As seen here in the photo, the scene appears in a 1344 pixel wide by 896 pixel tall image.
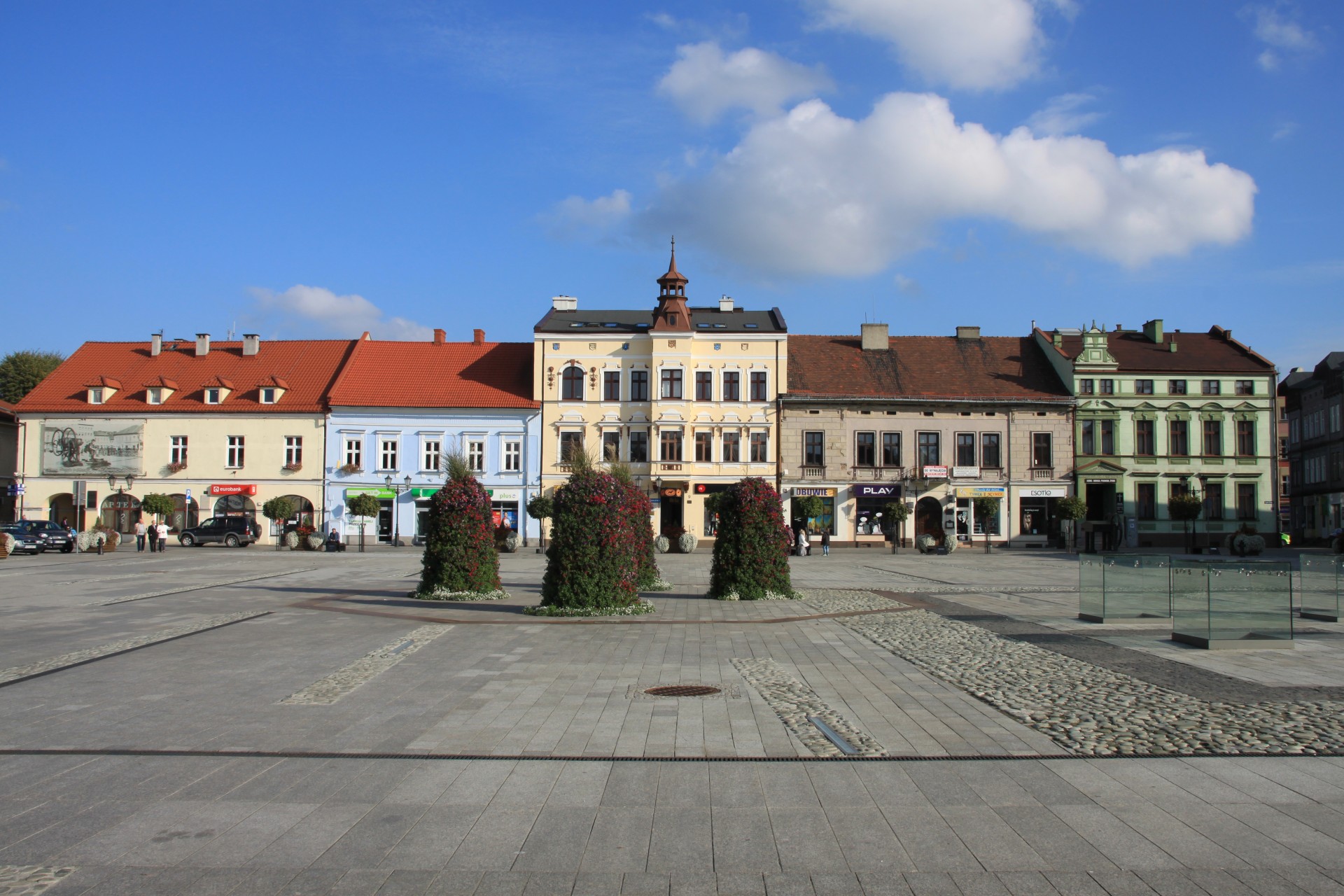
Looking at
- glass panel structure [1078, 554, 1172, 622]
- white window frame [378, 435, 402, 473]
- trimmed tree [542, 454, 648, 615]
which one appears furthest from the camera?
white window frame [378, 435, 402, 473]

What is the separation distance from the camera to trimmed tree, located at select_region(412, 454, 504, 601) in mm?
20094

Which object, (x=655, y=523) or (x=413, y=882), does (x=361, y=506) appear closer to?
(x=655, y=523)

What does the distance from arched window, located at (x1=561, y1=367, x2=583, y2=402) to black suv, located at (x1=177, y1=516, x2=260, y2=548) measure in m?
17.3

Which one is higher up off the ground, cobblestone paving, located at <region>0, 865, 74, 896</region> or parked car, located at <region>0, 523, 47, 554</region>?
parked car, located at <region>0, 523, 47, 554</region>

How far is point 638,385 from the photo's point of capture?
53.6 metres

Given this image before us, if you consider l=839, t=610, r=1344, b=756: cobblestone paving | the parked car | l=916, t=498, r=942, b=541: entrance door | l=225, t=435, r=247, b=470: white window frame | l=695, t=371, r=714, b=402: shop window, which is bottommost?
A: l=839, t=610, r=1344, b=756: cobblestone paving

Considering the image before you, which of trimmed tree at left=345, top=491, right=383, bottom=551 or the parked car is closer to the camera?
the parked car

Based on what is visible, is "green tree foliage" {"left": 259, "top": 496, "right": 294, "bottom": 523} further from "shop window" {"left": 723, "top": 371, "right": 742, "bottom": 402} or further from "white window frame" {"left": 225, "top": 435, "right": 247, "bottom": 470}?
"shop window" {"left": 723, "top": 371, "right": 742, "bottom": 402}

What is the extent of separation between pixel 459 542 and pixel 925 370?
39.5 metres

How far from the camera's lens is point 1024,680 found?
11211mm

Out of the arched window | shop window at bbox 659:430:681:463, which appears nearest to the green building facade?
shop window at bbox 659:430:681:463

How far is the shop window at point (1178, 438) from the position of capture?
5306cm

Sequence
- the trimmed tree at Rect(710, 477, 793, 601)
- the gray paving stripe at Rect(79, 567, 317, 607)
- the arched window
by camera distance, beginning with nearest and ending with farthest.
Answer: the gray paving stripe at Rect(79, 567, 317, 607) → the trimmed tree at Rect(710, 477, 793, 601) → the arched window

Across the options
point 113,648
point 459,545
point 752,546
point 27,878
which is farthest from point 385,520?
point 27,878
